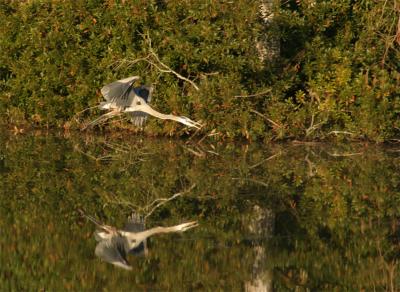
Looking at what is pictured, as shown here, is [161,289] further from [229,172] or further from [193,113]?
[193,113]

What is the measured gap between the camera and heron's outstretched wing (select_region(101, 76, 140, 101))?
14.8 metres

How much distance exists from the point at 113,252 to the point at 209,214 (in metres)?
2.21

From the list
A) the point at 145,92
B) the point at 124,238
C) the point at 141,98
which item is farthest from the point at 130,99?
the point at 124,238

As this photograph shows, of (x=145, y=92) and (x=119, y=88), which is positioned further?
(x=145, y=92)

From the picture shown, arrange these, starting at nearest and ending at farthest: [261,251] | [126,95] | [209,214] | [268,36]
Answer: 1. [261,251]
2. [209,214]
3. [126,95]
4. [268,36]

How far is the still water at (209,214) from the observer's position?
6992 millimetres

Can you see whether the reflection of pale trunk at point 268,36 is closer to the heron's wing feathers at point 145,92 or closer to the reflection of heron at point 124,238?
the heron's wing feathers at point 145,92

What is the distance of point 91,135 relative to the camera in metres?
18.0

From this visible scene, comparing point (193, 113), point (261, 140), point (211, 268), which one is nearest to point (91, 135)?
point (193, 113)

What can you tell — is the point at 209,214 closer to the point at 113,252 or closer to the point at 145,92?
the point at 113,252

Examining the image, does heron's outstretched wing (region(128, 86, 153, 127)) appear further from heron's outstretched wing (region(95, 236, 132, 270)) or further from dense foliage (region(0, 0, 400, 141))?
heron's outstretched wing (region(95, 236, 132, 270))

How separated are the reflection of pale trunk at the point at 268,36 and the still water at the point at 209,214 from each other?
1.97 meters

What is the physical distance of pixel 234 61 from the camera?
1631cm

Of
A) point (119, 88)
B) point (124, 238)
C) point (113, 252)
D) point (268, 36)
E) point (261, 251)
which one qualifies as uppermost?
point (113, 252)
